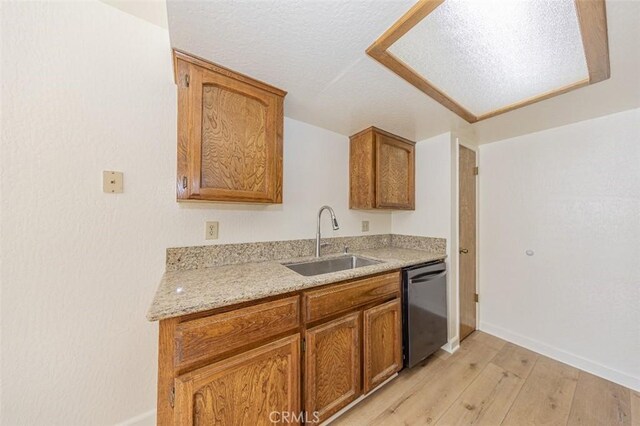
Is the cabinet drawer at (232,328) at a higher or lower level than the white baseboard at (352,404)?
higher

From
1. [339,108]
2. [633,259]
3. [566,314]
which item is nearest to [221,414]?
[339,108]

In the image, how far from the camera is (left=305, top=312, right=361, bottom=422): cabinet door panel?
1199 millimetres

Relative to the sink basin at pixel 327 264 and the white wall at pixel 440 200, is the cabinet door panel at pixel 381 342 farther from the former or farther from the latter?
→ the white wall at pixel 440 200

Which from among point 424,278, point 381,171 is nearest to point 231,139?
point 381,171

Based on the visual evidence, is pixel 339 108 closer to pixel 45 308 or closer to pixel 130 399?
pixel 45 308

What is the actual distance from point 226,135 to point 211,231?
613mm

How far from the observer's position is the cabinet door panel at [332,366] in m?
1.20

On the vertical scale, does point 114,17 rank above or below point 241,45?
above

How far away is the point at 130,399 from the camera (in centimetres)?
121

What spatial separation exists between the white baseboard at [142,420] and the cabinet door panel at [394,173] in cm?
204

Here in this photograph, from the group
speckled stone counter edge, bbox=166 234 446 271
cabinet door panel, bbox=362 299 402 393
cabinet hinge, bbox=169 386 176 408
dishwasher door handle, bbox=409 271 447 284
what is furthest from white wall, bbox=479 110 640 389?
cabinet hinge, bbox=169 386 176 408

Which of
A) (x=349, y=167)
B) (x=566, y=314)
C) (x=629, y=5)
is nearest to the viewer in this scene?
(x=629, y=5)

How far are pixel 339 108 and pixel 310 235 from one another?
1.03 m

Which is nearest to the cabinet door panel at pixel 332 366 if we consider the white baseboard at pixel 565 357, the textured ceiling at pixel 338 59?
the textured ceiling at pixel 338 59
